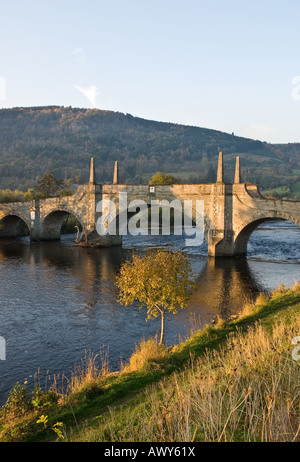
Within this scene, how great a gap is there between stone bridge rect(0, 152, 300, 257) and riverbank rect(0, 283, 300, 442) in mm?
25372

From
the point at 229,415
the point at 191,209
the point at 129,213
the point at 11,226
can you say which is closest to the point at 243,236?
the point at 191,209

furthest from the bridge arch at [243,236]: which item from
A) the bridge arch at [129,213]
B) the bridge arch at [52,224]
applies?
the bridge arch at [52,224]

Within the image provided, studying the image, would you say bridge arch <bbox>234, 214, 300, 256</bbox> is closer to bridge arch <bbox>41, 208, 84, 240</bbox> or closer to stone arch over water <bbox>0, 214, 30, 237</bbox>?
bridge arch <bbox>41, 208, 84, 240</bbox>

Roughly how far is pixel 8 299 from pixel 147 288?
14.9 m

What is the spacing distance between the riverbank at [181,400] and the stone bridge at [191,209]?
83.2 ft

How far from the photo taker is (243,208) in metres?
41.4

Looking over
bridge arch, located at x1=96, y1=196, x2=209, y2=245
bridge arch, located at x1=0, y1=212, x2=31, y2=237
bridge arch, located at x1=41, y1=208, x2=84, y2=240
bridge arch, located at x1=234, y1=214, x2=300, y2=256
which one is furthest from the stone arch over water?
bridge arch, located at x1=234, y1=214, x2=300, y2=256

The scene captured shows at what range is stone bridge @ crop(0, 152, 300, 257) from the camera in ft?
134

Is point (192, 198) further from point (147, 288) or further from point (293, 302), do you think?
point (147, 288)

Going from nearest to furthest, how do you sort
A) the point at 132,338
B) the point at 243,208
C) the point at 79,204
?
the point at 132,338
the point at 243,208
the point at 79,204

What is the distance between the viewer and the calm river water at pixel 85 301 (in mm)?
18297

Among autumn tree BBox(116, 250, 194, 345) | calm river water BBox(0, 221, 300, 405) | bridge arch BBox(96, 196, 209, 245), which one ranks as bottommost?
calm river water BBox(0, 221, 300, 405)

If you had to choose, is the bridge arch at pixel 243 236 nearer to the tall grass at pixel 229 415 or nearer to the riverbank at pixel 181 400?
the riverbank at pixel 181 400
